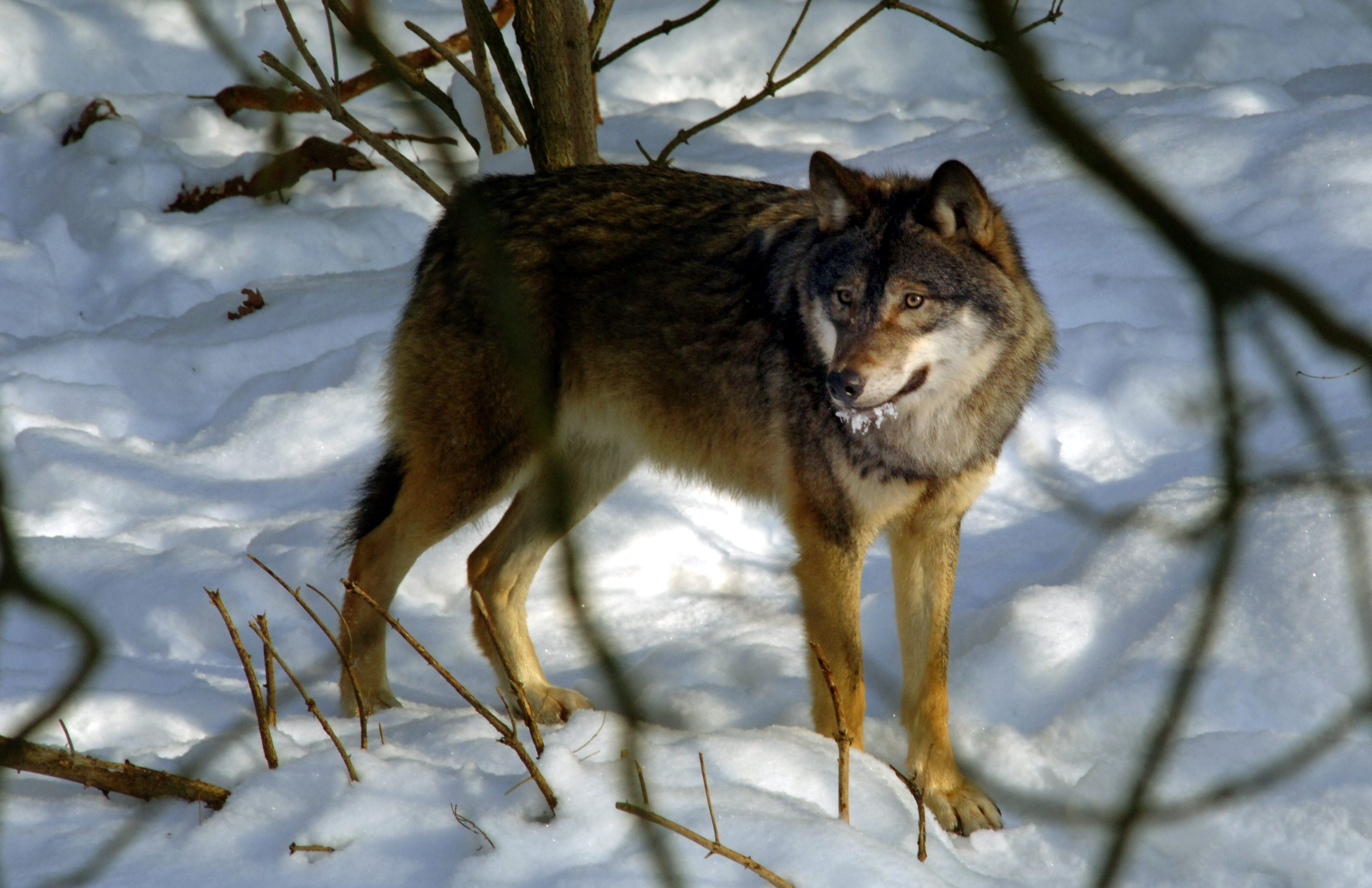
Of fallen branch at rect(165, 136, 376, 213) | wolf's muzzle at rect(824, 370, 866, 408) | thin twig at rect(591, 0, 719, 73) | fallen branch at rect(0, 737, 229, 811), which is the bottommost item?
fallen branch at rect(0, 737, 229, 811)

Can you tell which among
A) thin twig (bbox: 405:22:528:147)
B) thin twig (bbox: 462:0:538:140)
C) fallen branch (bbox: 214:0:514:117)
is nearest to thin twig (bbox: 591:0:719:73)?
thin twig (bbox: 462:0:538:140)

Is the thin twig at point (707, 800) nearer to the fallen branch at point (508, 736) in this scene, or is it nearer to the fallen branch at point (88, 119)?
the fallen branch at point (508, 736)

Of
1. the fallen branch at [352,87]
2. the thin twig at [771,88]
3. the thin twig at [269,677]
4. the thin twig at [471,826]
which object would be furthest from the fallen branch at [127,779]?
the fallen branch at [352,87]

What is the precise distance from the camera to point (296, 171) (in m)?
7.26

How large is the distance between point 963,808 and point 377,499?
6.72ft

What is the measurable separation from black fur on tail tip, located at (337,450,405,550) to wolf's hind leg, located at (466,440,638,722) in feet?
1.27

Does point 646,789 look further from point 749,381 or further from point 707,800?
point 749,381

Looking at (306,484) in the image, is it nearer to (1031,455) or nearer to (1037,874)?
(1031,455)

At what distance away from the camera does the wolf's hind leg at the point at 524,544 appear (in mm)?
3877

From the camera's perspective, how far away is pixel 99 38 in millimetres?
8500

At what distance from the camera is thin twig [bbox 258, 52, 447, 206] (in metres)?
3.50

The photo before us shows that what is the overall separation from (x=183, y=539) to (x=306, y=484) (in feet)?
1.91

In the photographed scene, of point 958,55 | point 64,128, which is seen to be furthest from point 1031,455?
point 64,128

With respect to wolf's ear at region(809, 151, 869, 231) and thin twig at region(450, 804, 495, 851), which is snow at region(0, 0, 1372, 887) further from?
wolf's ear at region(809, 151, 869, 231)
